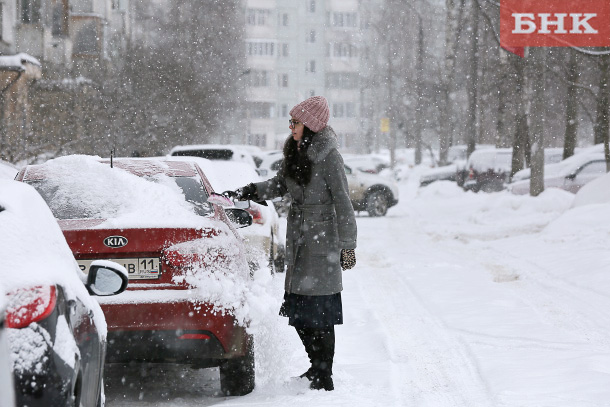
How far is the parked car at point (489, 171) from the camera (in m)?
29.7

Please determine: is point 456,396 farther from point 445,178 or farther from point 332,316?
point 445,178

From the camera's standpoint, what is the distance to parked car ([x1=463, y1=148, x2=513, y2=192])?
29672 mm

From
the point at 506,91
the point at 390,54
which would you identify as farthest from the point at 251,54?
the point at 506,91

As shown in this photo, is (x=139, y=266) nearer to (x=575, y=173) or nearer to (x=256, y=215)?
(x=256, y=215)

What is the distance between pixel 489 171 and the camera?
29.8 metres

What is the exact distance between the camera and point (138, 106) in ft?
89.4

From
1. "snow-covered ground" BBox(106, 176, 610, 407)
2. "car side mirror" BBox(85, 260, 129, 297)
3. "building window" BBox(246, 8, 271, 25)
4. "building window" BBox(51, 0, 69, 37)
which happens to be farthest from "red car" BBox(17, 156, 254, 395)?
"building window" BBox(246, 8, 271, 25)

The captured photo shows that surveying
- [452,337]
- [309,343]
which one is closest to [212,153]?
[452,337]

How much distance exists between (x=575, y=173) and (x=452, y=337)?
17447mm

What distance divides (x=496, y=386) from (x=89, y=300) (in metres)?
3.09

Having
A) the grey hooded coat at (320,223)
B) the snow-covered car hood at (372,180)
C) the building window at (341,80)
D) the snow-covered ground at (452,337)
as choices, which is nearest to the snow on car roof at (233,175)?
the snow-covered ground at (452,337)

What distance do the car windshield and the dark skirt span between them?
83cm

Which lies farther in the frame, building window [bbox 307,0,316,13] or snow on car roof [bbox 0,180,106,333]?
building window [bbox 307,0,316,13]

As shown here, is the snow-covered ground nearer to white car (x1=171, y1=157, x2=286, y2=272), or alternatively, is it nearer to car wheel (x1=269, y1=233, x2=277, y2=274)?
car wheel (x1=269, y1=233, x2=277, y2=274)
